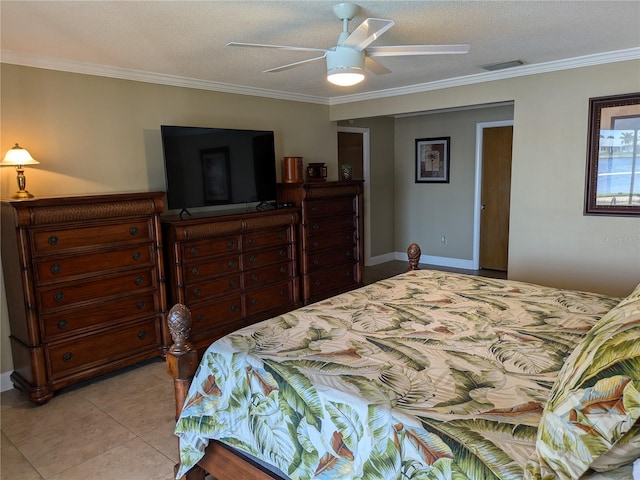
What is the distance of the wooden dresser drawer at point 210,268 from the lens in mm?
3824

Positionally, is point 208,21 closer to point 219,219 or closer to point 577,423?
point 219,219

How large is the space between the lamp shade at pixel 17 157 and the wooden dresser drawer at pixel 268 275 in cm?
197

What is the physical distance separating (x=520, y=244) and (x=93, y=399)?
12.9ft

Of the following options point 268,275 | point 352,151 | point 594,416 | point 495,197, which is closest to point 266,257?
point 268,275

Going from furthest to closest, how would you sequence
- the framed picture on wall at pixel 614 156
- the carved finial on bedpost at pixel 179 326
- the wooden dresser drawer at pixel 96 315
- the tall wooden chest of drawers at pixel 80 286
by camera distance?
the framed picture on wall at pixel 614 156 → the wooden dresser drawer at pixel 96 315 → the tall wooden chest of drawers at pixel 80 286 → the carved finial on bedpost at pixel 179 326

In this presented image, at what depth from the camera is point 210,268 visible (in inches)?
156

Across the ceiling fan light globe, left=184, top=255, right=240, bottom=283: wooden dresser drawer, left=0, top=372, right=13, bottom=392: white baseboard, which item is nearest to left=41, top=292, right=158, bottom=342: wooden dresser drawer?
left=184, top=255, right=240, bottom=283: wooden dresser drawer

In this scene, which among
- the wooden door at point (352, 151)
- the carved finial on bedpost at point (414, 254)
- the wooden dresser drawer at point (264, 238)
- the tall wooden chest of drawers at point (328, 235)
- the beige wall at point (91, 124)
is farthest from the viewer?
the wooden door at point (352, 151)

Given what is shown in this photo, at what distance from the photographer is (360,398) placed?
4.98 ft

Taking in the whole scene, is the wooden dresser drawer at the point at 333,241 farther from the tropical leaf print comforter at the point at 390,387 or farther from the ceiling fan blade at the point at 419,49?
the ceiling fan blade at the point at 419,49

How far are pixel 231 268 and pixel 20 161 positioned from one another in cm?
183

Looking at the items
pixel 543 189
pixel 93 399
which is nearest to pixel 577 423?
pixel 93 399

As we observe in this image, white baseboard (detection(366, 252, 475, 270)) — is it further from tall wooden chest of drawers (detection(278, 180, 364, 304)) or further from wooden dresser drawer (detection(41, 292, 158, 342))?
wooden dresser drawer (detection(41, 292, 158, 342))

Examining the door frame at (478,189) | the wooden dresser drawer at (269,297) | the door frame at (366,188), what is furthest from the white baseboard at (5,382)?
the door frame at (478,189)
